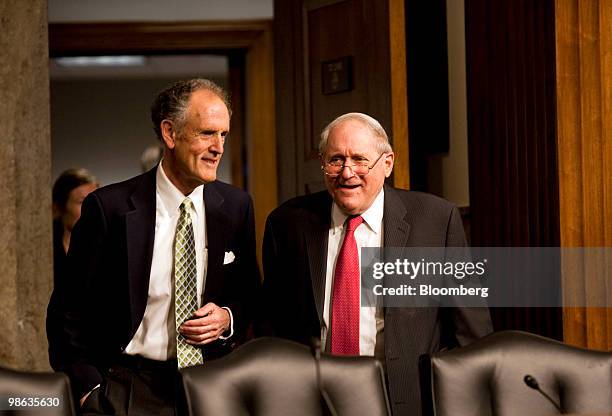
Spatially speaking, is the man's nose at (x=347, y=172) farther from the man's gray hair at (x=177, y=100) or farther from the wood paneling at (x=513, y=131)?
the wood paneling at (x=513, y=131)

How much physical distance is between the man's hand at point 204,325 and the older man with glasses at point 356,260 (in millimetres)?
252

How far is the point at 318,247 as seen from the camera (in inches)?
112

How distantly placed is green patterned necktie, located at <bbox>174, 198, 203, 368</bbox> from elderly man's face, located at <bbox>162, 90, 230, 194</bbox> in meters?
0.13

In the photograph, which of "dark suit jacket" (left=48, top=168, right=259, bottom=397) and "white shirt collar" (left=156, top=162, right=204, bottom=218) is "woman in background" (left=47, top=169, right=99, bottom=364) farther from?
"white shirt collar" (left=156, top=162, right=204, bottom=218)

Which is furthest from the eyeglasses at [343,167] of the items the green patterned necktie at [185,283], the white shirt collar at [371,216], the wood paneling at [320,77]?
the wood paneling at [320,77]

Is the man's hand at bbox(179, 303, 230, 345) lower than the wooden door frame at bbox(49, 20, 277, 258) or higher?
lower

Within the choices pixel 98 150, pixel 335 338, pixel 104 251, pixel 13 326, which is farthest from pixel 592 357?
pixel 98 150

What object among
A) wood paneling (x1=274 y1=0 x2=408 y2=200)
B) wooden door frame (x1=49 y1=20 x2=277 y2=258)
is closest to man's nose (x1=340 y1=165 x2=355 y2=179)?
wood paneling (x1=274 y1=0 x2=408 y2=200)

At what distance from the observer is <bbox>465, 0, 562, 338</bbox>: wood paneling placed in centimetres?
344

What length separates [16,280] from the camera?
3871mm

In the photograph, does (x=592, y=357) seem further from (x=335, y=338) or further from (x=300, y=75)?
(x=300, y=75)

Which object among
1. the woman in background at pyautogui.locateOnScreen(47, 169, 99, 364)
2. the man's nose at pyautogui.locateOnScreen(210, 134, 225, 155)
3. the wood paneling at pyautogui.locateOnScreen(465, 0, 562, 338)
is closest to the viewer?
the man's nose at pyautogui.locateOnScreen(210, 134, 225, 155)

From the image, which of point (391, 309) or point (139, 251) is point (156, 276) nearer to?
point (139, 251)

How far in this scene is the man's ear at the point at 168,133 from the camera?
278 cm
